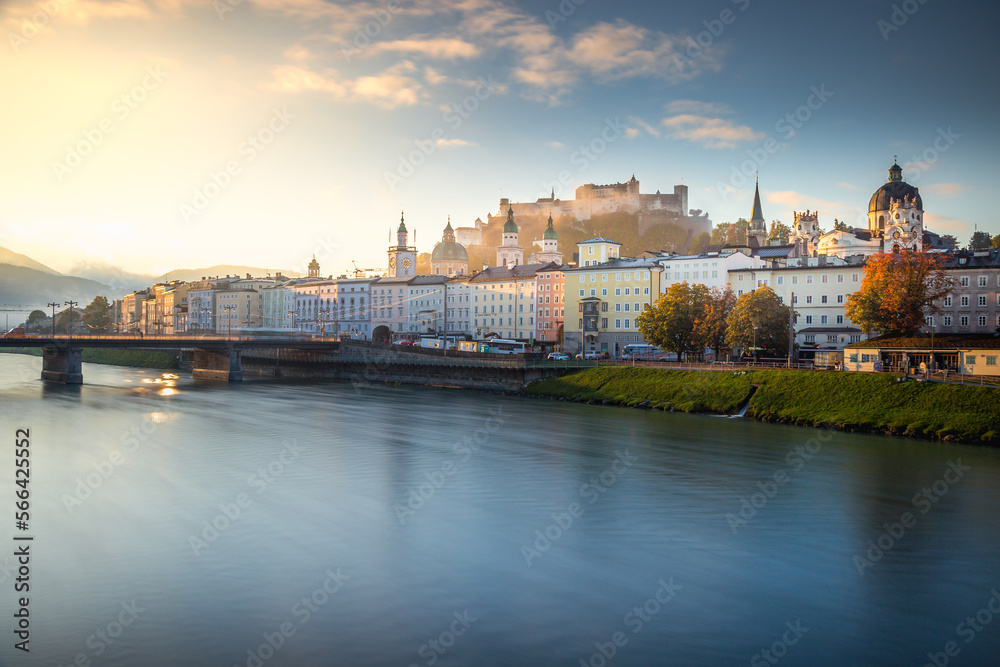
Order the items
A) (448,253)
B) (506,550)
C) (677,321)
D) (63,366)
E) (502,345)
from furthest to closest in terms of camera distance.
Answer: (448,253)
(502,345)
(63,366)
(677,321)
(506,550)

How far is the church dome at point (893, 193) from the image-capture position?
8688cm

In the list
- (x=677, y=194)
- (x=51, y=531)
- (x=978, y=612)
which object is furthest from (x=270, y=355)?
(x=677, y=194)

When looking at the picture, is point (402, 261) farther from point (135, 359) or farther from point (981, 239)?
point (981, 239)

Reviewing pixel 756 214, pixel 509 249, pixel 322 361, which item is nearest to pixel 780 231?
pixel 756 214

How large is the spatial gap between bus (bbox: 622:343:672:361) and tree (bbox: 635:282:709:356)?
384cm

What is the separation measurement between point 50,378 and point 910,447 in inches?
2695

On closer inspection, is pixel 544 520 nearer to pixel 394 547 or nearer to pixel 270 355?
pixel 394 547

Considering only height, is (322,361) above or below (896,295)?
below

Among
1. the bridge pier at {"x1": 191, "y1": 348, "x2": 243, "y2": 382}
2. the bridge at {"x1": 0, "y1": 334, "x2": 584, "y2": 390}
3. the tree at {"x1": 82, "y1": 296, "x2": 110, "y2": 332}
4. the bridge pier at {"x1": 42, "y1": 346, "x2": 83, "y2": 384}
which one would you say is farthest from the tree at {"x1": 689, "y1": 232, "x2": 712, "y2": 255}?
the tree at {"x1": 82, "y1": 296, "x2": 110, "y2": 332}

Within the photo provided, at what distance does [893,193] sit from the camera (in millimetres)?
87750

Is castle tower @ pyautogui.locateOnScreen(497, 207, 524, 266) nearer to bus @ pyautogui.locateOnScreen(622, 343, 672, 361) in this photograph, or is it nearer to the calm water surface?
bus @ pyautogui.locateOnScreen(622, 343, 672, 361)

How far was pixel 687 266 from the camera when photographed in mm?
76438

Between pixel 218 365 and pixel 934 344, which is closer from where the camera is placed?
pixel 934 344

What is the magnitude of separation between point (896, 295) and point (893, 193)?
46.3 m
